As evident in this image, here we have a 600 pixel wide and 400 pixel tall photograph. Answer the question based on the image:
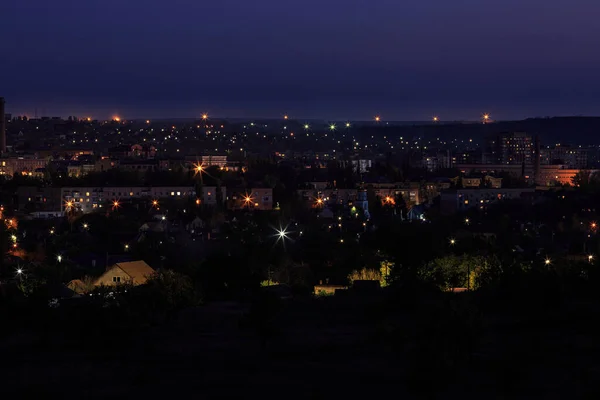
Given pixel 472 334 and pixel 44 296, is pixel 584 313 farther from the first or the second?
pixel 44 296

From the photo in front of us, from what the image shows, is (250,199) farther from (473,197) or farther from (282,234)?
(282,234)

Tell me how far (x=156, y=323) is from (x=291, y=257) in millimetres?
12064

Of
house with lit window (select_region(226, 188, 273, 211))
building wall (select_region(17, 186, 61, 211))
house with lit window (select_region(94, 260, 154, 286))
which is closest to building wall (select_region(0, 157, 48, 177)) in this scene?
building wall (select_region(17, 186, 61, 211))

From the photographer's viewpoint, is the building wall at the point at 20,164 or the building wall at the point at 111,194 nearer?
the building wall at the point at 111,194

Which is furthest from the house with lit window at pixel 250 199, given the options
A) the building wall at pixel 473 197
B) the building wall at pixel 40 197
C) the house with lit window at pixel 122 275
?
the house with lit window at pixel 122 275

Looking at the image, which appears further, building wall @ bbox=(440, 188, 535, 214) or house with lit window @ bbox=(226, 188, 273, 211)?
building wall @ bbox=(440, 188, 535, 214)

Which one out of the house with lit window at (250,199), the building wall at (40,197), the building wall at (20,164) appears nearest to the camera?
the building wall at (40,197)

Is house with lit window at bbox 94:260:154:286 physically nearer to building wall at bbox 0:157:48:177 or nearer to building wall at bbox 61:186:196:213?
building wall at bbox 61:186:196:213

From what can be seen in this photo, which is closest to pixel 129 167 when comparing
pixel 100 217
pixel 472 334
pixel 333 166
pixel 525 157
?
pixel 333 166

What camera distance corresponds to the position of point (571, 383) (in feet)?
37.6

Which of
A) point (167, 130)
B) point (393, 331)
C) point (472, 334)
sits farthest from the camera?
point (167, 130)

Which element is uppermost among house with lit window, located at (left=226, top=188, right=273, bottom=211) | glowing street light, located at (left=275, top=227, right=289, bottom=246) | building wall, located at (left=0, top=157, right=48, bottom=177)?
building wall, located at (left=0, top=157, right=48, bottom=177)

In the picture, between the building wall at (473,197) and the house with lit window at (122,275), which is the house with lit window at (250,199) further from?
the house with lit window at (122,275)

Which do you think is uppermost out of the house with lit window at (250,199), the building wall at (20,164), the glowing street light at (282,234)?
the building wall at (20,164)
